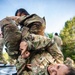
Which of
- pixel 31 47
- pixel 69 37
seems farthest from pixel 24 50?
pixel 69 37

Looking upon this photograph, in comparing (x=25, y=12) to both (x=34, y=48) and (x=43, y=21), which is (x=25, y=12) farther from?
(x=34, y=48)

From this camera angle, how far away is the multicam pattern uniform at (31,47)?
162 inches

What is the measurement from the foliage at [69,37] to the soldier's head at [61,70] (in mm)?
37063

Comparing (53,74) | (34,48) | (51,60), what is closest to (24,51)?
(34,48)

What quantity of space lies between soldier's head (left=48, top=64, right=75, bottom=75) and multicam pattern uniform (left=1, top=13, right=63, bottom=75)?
1.31 m

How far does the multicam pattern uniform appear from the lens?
4.12 metres

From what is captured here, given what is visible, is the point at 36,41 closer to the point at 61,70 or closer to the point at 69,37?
the point at 61,70

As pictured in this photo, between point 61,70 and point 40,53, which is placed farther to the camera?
point 40,53

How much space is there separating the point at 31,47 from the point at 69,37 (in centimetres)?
4031

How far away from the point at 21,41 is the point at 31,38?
0.15 m

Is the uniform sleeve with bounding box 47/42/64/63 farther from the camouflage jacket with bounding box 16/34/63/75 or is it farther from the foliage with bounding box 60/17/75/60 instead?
the foliage with bounding box 60/17/75/60

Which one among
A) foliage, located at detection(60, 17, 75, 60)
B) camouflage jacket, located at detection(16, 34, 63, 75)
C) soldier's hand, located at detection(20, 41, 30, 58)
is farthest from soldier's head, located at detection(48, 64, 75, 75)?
foliage, located at detection(60, 17, 75, 60)

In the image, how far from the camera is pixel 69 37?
44.1m

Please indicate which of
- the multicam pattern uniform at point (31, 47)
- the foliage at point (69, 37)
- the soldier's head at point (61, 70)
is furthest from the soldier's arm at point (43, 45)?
the foliage at point (69, 37)
